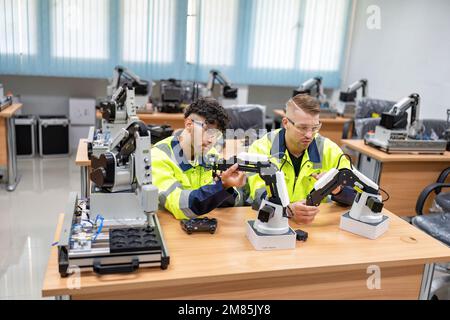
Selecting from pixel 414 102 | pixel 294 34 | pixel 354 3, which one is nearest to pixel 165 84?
pixel 294 34

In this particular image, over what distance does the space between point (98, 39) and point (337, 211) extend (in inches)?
166

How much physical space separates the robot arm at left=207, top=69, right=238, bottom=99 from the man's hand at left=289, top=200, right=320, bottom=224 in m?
3.16

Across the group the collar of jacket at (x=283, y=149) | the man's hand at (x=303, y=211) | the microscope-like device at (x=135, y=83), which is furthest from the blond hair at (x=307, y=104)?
the microscope-like device at (x=135, y=83)

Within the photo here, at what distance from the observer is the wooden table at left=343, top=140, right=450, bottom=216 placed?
3.31 m

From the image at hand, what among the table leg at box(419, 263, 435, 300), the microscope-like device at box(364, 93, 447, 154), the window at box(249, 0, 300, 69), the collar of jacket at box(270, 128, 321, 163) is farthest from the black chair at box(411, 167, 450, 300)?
the window at box(249, 0, 300, 69)

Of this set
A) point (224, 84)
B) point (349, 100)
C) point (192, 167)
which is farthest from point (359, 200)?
point (349, 100)

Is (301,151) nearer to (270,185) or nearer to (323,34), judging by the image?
(270,185)

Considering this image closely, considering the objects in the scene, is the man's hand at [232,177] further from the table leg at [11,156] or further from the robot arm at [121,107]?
the table leg at [11,156]

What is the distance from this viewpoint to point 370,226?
5.70 feet

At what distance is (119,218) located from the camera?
154cm

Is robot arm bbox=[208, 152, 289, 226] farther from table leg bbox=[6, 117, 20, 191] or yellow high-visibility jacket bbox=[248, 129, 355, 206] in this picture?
table leg bbox=[6, 117, 20, 191]
